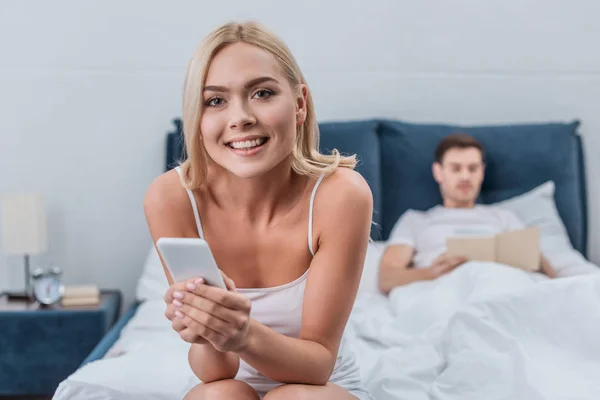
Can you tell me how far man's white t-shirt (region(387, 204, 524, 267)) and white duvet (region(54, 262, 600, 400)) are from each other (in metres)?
0.64

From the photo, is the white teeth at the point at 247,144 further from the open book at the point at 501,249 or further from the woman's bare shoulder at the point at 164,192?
the open book at the point at 501,249

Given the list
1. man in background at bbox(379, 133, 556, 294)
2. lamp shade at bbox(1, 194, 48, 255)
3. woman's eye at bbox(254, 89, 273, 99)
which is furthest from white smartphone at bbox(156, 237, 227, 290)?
lamp shade at bbox(1, 194, 48, 255)

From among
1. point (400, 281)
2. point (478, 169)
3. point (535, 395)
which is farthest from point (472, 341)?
point (478, 169)

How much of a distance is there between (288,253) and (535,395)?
542 millimetres

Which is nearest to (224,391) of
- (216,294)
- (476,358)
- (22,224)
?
(216,294)

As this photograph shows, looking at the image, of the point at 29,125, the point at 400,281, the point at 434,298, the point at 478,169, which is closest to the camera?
the point at 434,298

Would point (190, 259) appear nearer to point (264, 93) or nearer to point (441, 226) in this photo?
point (264, 93)

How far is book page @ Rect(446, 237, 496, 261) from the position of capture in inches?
103

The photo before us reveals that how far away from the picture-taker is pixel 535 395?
1.54 metres

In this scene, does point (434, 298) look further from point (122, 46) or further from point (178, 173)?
point (122, 46)

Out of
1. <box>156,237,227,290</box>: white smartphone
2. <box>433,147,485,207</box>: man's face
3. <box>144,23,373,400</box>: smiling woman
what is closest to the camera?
<box>156,237,227,290</box>: white smartphone

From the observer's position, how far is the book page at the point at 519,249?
2602mm

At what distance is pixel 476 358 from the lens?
1.72 meters

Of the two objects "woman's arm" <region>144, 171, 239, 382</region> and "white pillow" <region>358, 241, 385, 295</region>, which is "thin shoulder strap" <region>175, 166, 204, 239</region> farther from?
"white pillow" <region>358, 241, 385, 295</region>
